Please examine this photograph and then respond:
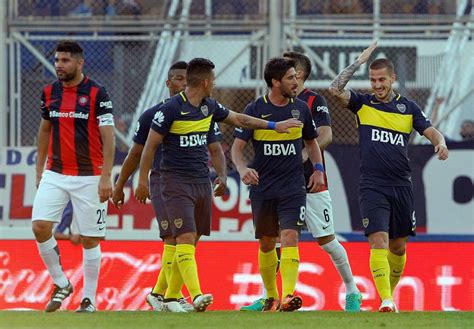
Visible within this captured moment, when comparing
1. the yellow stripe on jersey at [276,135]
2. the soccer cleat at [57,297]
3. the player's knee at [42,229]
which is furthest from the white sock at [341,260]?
the player's knee at [42,229]

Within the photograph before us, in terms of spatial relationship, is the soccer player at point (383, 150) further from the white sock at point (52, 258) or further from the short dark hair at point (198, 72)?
the white sock at point (52, 258)

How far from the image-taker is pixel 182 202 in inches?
405

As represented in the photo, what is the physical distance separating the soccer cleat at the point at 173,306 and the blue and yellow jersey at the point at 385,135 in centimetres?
189

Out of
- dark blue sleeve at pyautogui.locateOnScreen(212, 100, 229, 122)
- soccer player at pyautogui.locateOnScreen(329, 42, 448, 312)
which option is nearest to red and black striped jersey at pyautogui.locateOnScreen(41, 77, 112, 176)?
dark blue sleeve at pyautogui.locateOnScreen(212, 100, 229, 122)

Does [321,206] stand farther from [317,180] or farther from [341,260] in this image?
[317,180]

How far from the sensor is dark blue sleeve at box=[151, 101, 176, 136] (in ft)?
32.9

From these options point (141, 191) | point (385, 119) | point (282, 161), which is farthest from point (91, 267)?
point (385, 119)

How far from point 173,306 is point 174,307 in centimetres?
2

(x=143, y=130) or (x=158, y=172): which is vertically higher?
(x=143, y=130)

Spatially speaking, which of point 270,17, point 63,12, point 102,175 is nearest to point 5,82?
point 63,12

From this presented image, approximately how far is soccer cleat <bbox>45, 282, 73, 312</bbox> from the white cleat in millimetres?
849

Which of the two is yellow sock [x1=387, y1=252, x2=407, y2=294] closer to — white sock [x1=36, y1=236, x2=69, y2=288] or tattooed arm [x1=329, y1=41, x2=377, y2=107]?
tattooed arm [x1=329, y1=41, x2=377, y2=107]

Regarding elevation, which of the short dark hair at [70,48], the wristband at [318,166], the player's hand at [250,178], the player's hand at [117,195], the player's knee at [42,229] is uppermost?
the short dark hair at [70,48]

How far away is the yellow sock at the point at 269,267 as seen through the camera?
11.1 m
